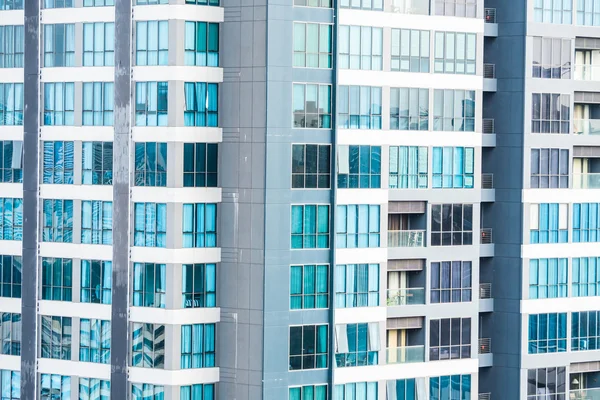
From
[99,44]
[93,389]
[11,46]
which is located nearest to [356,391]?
[93,389]

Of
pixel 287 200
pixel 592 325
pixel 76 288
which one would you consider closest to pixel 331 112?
pixel 287 200

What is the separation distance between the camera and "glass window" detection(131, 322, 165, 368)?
178 ft

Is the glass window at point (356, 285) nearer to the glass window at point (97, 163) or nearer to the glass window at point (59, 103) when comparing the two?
the glass window at point (97, 163)

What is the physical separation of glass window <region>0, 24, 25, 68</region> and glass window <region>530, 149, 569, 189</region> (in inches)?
862

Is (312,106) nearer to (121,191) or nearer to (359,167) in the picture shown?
(359,167)

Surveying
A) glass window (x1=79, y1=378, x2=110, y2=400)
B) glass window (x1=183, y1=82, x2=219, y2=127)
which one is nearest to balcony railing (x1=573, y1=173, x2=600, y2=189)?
glass window (x1=183, y1=82, x2=219, y2=127)

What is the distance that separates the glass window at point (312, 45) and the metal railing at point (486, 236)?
1145 cm

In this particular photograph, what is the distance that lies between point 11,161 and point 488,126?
20330mm

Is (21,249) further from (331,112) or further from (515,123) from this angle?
(515,123)

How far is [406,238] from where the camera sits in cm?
5809

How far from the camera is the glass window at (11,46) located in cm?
5722

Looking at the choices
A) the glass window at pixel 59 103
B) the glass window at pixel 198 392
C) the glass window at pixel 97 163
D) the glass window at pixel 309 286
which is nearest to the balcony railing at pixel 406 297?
the glass window at pixel 309 286

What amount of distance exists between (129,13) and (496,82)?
1645cm

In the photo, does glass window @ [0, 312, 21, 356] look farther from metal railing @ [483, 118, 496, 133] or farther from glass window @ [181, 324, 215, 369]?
metal railing @ [483, 118, 496, 133]
